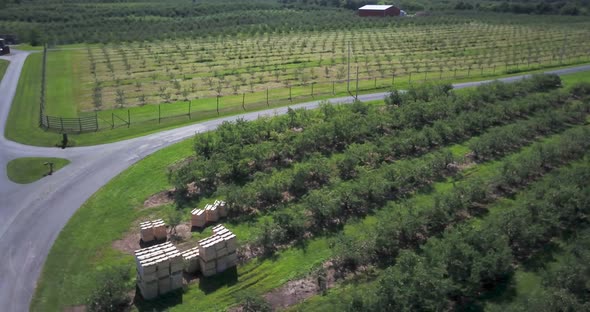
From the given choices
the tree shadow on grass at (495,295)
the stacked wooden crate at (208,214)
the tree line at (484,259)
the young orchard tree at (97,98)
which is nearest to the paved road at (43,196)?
the stacked wooden crate at (208,214)

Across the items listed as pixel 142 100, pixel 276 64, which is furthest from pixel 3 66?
pixel 276 64

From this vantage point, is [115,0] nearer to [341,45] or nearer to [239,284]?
[341,45]

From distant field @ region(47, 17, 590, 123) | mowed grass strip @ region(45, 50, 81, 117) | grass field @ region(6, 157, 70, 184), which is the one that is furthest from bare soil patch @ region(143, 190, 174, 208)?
mowed grass strip @ region(45, 50, 81, 117)

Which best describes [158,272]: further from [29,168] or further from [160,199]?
[29,168]

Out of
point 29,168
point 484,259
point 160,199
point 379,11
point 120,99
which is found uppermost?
point 379,11

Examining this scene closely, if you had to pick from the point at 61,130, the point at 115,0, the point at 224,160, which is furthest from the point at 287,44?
the point at 115,0

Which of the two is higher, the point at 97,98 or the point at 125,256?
the point at 97,98

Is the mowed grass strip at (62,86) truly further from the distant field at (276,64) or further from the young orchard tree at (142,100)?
the young orchard tree at (142,100)

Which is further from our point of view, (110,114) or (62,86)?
(62,86)

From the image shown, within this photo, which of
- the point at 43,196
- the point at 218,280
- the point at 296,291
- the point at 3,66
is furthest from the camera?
the point at 3,66
